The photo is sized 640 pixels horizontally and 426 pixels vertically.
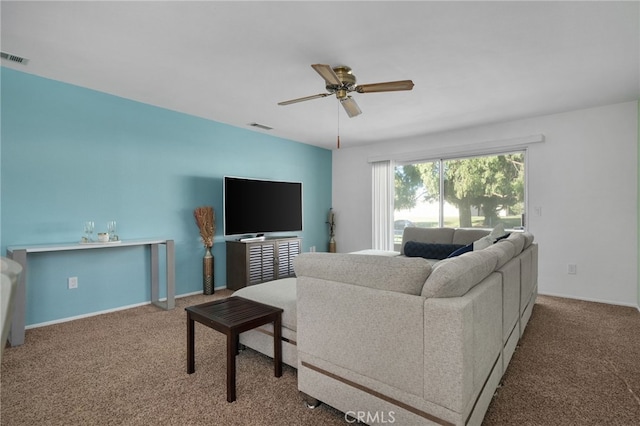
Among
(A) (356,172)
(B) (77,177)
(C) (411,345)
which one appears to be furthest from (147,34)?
(A) (356,172)

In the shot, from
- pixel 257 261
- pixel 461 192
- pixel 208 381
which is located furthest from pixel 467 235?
pixel 208 381

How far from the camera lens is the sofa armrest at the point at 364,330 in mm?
1326

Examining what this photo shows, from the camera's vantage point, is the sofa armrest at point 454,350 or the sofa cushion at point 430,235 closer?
the sofa armrest at point 454,350

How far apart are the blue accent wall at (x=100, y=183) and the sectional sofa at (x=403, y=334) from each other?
8.83 ft

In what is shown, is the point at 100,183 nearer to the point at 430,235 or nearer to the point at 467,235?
the point at 430,235

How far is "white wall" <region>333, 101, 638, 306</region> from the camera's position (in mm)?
3586

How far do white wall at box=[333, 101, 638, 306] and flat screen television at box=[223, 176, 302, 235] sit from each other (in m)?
2.98

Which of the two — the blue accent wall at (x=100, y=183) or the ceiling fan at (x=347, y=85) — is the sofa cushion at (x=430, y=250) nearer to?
the ceiling fan at (x=347, y=85)

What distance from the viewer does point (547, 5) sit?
1.89 metres

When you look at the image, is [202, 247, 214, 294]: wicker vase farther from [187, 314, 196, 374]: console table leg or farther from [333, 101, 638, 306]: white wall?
[333, 101, 638, 306]: white wall

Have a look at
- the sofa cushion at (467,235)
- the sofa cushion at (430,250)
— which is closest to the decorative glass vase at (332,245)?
the sofa cushion at (430,250)

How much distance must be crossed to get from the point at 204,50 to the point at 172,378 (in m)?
2.34

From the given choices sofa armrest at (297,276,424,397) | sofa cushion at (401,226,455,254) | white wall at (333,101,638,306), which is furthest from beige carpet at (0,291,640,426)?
sofa cushion at (401,226,455,254)

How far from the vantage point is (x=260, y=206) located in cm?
459
